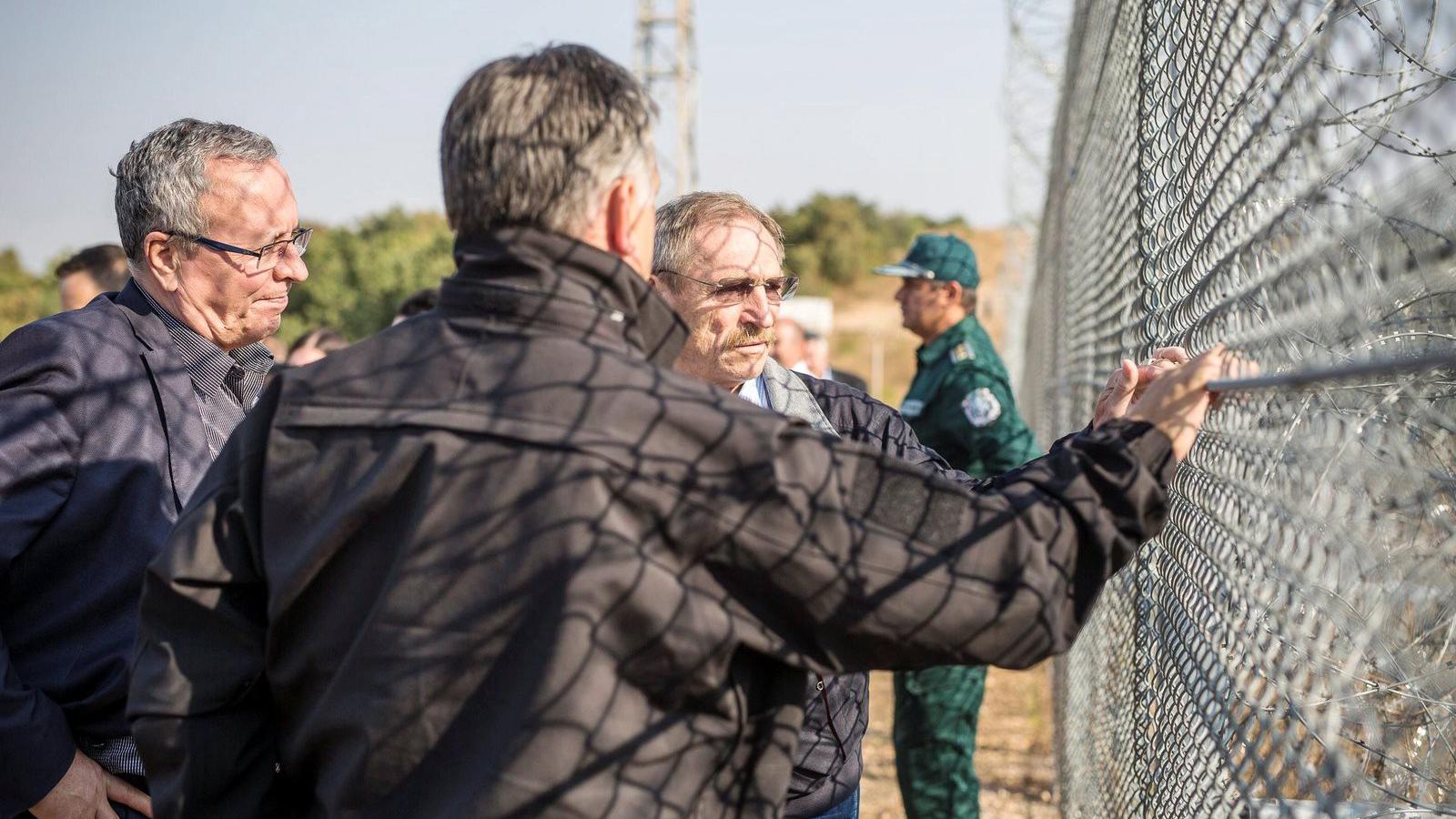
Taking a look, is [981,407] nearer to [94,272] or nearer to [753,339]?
[753,339]

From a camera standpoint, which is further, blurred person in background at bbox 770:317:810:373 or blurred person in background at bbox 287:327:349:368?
blurred person in background at bbox 770:317:810:373

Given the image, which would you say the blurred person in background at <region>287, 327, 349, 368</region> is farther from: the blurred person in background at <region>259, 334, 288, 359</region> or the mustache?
the mustache

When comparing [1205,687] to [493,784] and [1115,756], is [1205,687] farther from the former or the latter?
[1115,756]

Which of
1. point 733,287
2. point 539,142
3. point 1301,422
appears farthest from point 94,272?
point 1301,422

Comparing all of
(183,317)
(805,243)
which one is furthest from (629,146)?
(805,243)

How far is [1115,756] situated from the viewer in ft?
10.2

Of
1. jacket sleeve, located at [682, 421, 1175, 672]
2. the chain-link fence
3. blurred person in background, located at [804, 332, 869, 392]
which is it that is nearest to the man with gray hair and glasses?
jacket sleeve, located at [682, 421, 1175, 672]

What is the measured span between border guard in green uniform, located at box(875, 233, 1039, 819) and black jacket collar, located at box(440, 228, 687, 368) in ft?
9.71

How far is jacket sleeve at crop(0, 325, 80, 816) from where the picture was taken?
207 centimetres

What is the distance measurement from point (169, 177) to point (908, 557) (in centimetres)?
180

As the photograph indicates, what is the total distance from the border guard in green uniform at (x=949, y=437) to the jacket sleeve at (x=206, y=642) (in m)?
3.06

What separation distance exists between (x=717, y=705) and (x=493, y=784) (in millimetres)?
258

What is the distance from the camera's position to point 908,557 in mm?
1329

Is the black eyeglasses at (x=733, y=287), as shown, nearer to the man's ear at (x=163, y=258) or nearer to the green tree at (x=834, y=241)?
the man's ear at (x=163, y=258)
